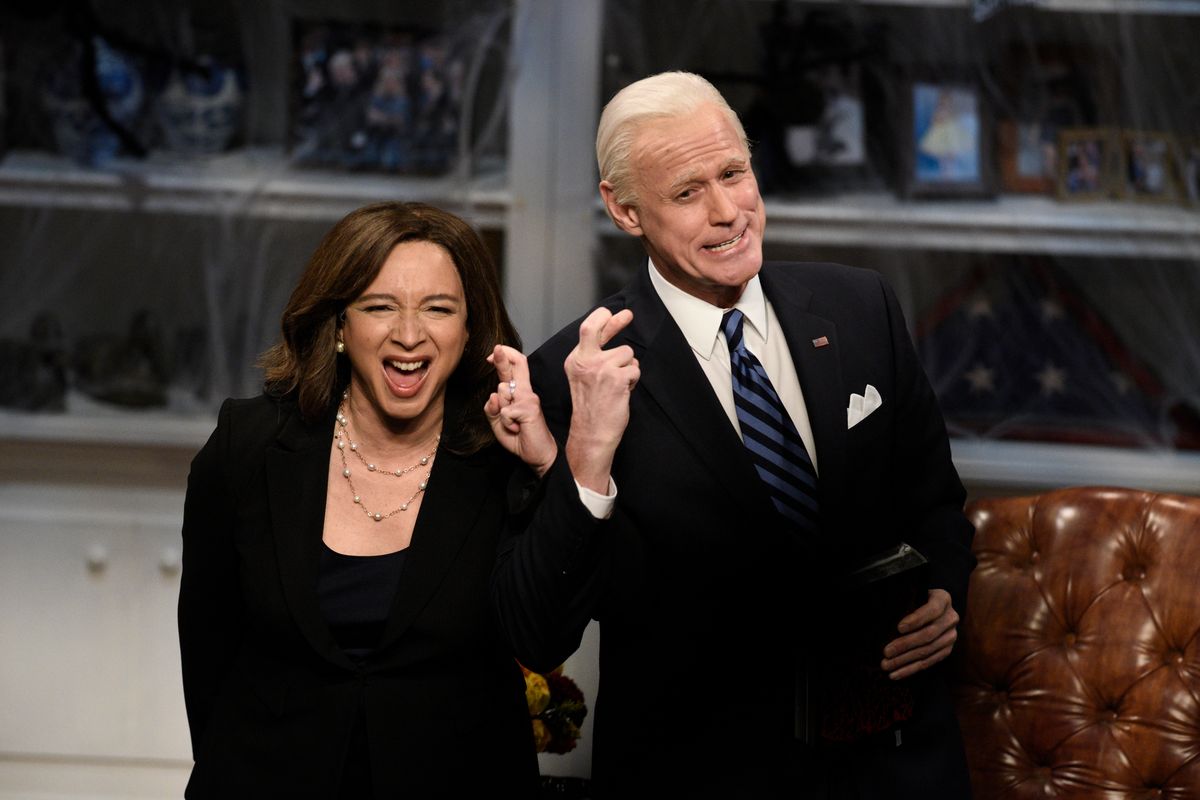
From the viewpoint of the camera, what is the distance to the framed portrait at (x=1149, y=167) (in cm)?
304

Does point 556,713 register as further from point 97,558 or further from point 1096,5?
point 1096,5

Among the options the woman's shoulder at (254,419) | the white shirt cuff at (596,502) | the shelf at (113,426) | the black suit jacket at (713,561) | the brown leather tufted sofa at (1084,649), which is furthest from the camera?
the shelf at (113,426)

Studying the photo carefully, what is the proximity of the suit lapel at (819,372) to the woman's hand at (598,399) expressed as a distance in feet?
0.85

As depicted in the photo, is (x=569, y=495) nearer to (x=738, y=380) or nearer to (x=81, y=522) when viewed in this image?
(x=738, y=380)

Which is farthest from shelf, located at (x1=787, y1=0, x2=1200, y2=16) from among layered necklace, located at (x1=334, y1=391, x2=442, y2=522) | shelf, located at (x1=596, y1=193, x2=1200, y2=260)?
layered necklace, located at (x1=334, y1=391, x2=442, y2=522)

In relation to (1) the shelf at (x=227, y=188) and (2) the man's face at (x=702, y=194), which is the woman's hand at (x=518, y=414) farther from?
(1) the shelf at (x=227, y=188)

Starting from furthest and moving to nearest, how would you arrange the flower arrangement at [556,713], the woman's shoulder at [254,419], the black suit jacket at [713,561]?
the flower arrangement at [556,713] < the woman's shoulder at [254,419] < the black suit jacket at [713,561]

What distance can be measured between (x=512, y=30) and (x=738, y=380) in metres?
1.54

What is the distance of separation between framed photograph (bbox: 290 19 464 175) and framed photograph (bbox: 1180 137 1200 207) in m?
1.58

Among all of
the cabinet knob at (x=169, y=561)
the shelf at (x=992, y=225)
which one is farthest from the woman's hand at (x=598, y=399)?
the cabinet knob at (x=169, y=561)

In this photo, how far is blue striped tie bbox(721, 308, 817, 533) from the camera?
1768 mm

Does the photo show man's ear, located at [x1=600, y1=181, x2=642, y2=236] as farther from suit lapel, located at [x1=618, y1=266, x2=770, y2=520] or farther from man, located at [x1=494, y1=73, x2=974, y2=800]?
suit lapel, located at [x1=618, y1=266, x2=770, y2=520]

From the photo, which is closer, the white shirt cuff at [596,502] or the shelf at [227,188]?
the white shirt cuff at [596,502]

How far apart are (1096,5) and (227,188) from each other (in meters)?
1.94
